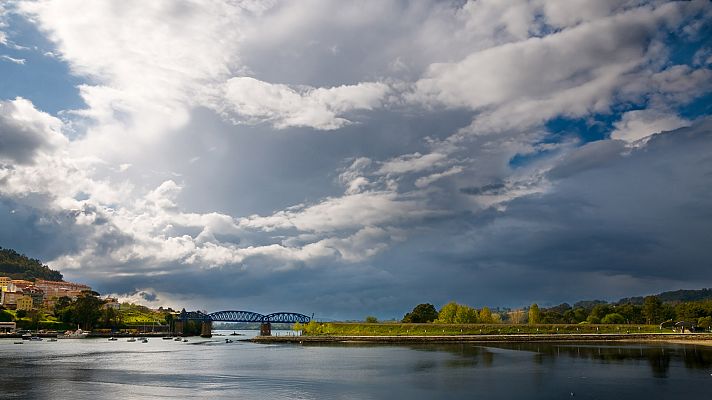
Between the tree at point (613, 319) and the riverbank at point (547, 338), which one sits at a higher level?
the tree at point (613, 319)

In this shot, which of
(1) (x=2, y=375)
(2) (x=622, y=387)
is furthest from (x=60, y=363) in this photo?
(2) (x=622, y=387)

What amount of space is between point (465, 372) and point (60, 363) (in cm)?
7008

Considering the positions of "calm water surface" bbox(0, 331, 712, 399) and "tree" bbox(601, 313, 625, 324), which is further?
"tree" bbox(601, 313, 625, 324)

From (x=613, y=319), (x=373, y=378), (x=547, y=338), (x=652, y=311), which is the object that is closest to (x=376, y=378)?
(x=373, y=378)

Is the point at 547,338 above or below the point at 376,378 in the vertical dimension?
below

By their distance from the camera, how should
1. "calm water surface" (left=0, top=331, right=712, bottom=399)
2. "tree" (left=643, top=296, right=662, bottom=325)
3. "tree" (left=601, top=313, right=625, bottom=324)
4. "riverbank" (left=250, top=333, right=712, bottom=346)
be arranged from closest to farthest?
"calm water surface" (left=0, top=331, right=712, bottom=399), "riverbank" (left=250, top=333, right=712, bottom=346), "tree" (left=601, top=313, right=625, bottom=324), "tree" (left=643, top=296, right=662, bottom=325)

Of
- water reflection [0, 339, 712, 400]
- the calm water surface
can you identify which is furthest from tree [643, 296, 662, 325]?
the calm water surface

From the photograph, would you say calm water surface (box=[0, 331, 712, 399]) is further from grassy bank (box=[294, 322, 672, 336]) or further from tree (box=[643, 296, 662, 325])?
tree (box=[643, 296, 662, 325])

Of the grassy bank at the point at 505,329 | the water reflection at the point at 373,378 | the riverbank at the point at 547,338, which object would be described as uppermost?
the water reflection at the point at 373,378

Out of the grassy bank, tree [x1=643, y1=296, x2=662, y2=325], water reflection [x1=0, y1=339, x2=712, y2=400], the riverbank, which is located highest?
tree [x1=643, y1=296, x2=662, y2=325]

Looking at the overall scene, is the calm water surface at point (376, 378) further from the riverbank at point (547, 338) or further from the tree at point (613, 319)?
the tree at point (613, 319)

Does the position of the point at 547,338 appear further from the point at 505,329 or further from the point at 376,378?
the point at 376,378

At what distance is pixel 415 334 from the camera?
7264 inches

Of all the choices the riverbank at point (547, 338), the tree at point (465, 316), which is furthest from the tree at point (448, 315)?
the riverbank at point (547, 338)
